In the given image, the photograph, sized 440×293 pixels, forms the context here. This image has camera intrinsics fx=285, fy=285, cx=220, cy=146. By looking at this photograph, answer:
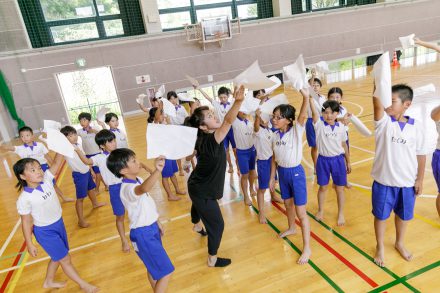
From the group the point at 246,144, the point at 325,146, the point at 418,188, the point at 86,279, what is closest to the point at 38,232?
the point at 86,279

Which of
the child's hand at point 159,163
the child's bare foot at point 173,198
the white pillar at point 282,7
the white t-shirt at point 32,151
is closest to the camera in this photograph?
the child's hand at point 159,163

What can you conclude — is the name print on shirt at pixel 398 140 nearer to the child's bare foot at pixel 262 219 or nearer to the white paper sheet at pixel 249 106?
the white paper sheet at pixel 249 106

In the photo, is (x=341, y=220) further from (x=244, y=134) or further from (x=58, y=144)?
(x=58, y=144)

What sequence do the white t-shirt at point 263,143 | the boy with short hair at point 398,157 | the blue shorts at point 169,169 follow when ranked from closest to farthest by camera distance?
the boy with short hair at point 398,157
the white t-shirt at point 263,143
the blue shorts at point 169,169

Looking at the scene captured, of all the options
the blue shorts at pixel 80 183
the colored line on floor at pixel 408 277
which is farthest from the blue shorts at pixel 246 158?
the blue shorts at pixel 80 183

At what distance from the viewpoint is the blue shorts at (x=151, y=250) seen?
7.34ft

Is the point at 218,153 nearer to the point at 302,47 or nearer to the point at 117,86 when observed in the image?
the point at 117,86

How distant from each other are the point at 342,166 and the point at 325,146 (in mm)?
298

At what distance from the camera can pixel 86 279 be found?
3121 mm

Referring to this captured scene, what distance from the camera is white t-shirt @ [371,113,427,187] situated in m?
2.34

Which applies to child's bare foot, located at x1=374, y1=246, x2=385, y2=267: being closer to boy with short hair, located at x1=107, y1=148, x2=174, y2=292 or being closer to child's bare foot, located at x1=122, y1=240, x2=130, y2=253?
boy with short hair, located at x1=107, y1=148, x2=174, y2=292

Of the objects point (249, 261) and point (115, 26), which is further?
point (115, 26)

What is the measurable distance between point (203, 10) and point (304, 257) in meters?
12.7

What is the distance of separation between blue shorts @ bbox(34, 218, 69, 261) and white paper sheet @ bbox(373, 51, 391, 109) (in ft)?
9.78
